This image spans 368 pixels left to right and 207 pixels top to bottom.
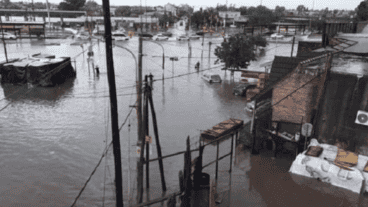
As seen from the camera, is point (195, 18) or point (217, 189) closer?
point (217, 189)

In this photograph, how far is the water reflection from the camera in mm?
22094

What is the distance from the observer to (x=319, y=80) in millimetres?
13156

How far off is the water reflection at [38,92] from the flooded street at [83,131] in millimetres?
76

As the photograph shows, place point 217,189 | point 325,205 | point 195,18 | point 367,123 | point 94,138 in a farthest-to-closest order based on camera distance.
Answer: point 195,18 → point 94,138 → point 367,123 → point 217,189 → point 325,205

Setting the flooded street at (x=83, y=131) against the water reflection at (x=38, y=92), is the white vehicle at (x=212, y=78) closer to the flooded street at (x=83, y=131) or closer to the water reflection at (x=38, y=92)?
Answer: the flooded street at (x=83, y=131)

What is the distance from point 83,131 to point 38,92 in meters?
10.7

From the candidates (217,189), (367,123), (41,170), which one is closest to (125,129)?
(41,170)

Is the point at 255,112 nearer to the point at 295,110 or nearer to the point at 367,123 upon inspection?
the point at 295,110

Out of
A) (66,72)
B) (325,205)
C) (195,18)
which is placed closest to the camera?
(325,205)

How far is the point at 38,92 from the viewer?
24.1 meters

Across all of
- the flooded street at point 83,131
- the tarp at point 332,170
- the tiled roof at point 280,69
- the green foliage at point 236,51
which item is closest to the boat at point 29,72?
the flooded street at point 83,131

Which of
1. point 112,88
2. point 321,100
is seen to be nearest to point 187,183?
point 112,88

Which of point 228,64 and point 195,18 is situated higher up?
point 195,18

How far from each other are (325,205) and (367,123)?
4.68 m
